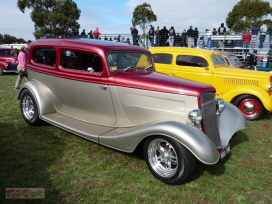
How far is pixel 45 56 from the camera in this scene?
4.68 m

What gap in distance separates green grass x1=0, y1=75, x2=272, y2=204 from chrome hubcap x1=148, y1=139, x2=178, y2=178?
0.55 ft

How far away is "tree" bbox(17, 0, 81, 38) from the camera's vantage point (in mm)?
32053

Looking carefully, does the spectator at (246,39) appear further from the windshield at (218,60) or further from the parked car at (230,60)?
the windshield at (218,60)

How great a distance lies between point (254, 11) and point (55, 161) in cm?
3529

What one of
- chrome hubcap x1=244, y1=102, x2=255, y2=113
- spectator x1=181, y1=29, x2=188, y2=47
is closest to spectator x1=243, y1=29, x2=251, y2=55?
spectator x1=181, y1=29, x2=188, y2=47

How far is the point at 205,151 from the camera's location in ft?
8.77

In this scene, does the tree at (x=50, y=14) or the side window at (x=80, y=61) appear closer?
the side window at (x=80, y=61)

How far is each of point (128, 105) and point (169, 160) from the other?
104 cm

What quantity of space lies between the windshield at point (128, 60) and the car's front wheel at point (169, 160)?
4.77ft

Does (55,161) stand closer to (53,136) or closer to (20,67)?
(53,136)

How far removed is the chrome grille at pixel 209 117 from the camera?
10.4 feet

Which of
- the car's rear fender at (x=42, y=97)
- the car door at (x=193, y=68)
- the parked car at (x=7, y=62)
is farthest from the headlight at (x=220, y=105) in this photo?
the parked car at (x=7, y=62)

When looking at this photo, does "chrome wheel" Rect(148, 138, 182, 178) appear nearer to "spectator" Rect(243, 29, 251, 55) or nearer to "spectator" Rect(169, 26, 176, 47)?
"spectator" Rect(243, 29, 251, 55)

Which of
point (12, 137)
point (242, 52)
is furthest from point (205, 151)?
point (242, 52)
